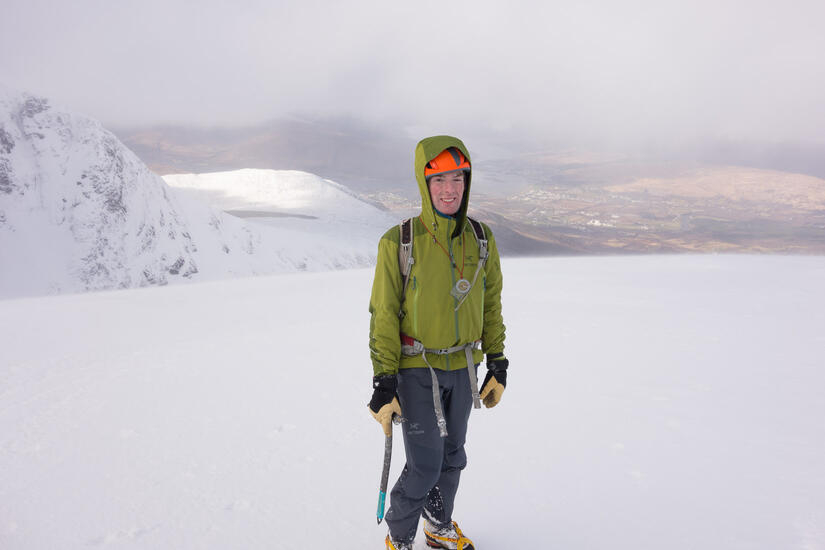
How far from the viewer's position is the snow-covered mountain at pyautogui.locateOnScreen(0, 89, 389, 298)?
2698cm

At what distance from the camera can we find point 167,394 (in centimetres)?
506

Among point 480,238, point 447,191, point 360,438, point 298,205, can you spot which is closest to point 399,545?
point 360,438

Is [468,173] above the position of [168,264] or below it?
above

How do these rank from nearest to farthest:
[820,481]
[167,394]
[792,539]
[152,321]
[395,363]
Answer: [395,363] → [792,539] → [820,481] → [167,394] → [152,321]

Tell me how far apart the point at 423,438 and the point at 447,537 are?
0.73 meters

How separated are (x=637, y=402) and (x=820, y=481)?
1.54 m

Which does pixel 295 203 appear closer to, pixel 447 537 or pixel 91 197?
pixel 91 197

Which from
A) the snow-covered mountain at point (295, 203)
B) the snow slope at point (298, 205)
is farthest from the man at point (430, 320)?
the snow-covered mountain at point (295, 203)

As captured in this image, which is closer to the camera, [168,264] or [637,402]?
[637,402]

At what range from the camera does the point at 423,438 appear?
239 centimetres

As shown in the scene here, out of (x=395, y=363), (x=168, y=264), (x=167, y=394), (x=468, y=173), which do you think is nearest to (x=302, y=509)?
(x=395, y=363)

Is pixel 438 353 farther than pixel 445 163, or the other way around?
pixel 438 353

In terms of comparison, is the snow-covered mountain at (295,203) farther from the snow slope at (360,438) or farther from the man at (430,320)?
the man at (430,320)

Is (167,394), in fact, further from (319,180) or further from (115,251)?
(319,180)
